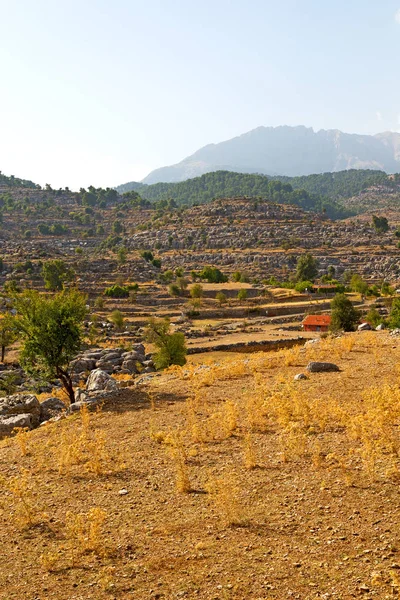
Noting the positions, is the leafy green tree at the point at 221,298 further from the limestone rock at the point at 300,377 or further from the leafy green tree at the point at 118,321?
the limestone rock at the point at 300,377

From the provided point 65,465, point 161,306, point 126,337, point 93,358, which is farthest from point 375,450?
point 161,306

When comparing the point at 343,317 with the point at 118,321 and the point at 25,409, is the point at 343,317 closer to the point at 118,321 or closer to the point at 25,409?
the point at 118,321

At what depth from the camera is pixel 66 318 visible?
73.2 ft

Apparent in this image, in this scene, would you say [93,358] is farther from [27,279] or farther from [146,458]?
[27,279]

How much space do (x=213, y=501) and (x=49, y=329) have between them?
1418 cm

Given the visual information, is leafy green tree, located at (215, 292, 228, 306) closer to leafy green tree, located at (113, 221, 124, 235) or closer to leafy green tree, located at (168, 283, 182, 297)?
leafy green tree, located at (168, 283, 182, 297)

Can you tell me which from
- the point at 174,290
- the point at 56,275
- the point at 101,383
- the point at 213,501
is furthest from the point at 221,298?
the point at 213,501

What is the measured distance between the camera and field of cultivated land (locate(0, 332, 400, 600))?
7418mm

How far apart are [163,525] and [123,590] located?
1818 millimetres

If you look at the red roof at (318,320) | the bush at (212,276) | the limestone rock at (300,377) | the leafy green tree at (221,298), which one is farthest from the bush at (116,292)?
the limestone rock at (300,377)

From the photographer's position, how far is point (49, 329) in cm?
2188

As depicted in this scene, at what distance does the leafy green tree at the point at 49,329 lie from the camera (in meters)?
21.9

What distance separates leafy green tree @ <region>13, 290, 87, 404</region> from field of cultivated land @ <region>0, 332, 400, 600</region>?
18.0 ft

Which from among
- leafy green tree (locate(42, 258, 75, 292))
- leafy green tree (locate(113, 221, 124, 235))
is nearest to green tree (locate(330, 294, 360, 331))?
leafy green tree (locate(42, 258, 75, 292))
